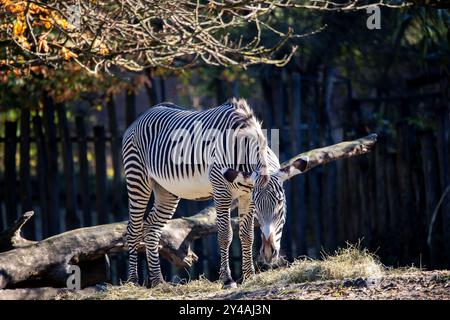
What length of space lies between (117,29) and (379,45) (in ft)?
26.5

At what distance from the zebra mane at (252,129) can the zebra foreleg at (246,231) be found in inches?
30.6

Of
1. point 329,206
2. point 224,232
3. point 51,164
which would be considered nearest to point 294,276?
point 224,232

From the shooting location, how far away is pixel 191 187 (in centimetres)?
955

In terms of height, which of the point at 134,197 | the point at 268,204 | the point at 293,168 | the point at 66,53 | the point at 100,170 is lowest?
the point at 268,204

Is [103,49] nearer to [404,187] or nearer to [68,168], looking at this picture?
[68,168]

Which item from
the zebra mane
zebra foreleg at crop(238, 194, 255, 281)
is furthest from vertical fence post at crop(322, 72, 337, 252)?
the zebra mane

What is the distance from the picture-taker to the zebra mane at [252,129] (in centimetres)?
850

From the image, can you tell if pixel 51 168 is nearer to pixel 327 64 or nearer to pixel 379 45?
pixel 327 64

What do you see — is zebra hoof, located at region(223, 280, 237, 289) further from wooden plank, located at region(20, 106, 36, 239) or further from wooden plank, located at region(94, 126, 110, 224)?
wooden plank, located at region(20, 106, 36, 239)

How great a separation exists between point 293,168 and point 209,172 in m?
1.02

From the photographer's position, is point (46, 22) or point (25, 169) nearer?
point (46, 22)

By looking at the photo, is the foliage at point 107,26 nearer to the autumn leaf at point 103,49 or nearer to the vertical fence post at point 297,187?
the autumn leaf at point 103,49

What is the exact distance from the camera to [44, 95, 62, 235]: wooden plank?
522 inches
